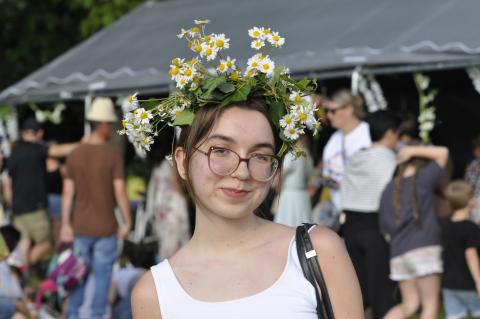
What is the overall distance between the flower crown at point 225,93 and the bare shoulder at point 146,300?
1.44 ft

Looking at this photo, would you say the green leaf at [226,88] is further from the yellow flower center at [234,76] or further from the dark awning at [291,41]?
the dark awning at [291,41]

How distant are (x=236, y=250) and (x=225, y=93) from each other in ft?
1.37

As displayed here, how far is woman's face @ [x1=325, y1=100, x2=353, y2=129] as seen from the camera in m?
8.08

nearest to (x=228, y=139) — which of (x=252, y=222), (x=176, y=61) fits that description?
(x=252, y=222)

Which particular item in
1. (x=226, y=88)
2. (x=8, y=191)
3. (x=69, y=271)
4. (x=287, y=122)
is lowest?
(x=69, y=271)

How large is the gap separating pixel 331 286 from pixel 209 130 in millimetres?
518

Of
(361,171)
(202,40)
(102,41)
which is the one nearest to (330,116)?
(361,171)

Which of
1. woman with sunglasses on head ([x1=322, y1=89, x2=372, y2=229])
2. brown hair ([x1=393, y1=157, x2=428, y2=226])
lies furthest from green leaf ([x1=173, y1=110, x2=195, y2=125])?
woman with sunglasses on head ([x1=322, y1=89, x2=372, y2=229])

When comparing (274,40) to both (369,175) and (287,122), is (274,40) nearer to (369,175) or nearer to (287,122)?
(287,122)

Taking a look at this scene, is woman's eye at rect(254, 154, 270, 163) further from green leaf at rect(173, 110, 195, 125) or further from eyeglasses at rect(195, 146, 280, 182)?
green leaf at rect(173, 110, 195, 125)

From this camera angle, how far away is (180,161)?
113 inches

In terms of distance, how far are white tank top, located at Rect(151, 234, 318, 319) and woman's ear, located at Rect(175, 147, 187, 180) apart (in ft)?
1.05

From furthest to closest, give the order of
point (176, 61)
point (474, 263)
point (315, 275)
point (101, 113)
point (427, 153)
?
point (101, 113) → point (427, 153) → point (474, 263) → point (176, 61) → point (315, 275)

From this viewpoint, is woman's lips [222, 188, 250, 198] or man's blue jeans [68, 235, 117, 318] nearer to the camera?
woman's lips [222, 188, 250, 198]
